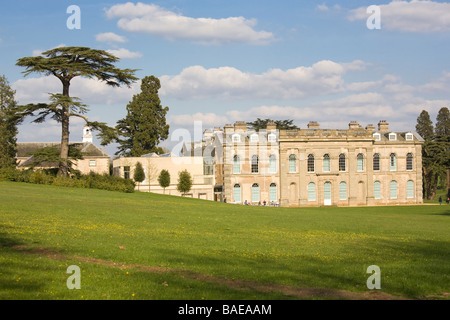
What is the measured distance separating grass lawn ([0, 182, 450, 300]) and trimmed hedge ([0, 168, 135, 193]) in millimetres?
20086

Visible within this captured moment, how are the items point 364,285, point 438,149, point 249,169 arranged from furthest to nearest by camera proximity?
point 438,149 < point 249,169 < point 364,285

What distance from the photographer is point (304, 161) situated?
66312 mm

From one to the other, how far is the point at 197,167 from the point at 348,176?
70.2 feet

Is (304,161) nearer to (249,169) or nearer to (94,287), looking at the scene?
(249,169)

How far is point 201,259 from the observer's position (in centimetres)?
1464

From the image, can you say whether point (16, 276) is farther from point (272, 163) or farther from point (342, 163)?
point (342, 163)

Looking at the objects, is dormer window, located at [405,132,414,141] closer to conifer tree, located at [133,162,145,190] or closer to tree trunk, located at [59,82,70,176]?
conifer tree, located at [133,162,145,190]

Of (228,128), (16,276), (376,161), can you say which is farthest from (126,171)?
(16,276)

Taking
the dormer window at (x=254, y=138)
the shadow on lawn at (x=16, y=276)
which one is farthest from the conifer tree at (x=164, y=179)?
the shadow on lawn at (x=16, y=276)

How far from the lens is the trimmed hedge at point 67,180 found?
44.4 metres
